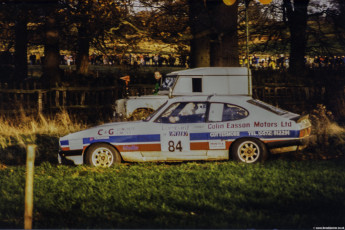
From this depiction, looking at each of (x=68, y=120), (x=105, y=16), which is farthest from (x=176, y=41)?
(x=68, y=120)

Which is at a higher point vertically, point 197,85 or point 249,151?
point 197,85

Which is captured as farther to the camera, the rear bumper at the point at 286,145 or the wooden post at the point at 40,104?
the wooden post at the point at 40,104

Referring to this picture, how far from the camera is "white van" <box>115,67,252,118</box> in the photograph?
13297mm

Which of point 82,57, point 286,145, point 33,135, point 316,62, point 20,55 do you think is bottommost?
point 286,145

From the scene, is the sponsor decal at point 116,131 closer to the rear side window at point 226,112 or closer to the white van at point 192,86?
the rear side window at point 226,112

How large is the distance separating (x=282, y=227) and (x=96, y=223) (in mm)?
1991

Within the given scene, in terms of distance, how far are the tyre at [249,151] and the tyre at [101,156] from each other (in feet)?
6.75

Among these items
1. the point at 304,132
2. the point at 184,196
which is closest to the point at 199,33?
Result: the point at 304,132

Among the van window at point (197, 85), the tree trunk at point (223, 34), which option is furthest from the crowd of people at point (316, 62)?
the van window at point (197, 85)

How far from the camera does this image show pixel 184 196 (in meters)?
6.61

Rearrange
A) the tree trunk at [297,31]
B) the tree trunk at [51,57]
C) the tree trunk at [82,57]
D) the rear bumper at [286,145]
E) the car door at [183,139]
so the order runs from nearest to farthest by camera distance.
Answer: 1. the rear bumper at [286,145]
2. the car door at [183,139]
3. the tree trunk at [297,31]
4. the tree trunk at [51,57]
5. the tree trunk at [82,57]

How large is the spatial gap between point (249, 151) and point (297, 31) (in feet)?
40.2

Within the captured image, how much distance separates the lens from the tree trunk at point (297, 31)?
1959 cm

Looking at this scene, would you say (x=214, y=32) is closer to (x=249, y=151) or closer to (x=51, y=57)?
(x=249, y=151)
